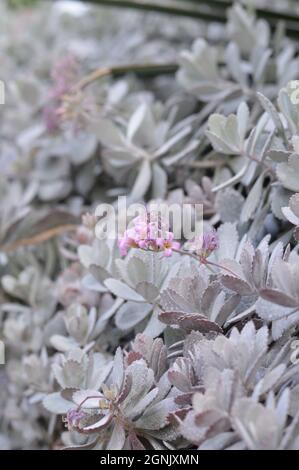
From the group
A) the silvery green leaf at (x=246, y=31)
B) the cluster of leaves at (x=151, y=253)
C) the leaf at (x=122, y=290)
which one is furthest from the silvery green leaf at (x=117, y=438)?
the silvery green leaf at (x=246, y=31)

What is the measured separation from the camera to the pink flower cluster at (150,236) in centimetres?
47

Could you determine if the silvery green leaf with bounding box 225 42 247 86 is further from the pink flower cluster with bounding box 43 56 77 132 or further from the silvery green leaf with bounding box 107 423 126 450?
the silvery green leaf with bounding box 107 423 126 450

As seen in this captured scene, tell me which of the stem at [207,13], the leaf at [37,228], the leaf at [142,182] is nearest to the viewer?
the leaf at [142,182]

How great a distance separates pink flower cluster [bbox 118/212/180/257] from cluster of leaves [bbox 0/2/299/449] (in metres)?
0.01

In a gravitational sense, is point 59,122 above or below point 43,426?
above

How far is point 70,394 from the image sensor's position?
1.66ft

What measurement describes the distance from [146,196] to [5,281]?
196mm

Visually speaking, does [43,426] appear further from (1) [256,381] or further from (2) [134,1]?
(2) [134,1]

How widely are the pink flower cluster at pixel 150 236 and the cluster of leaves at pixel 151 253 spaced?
1 cm

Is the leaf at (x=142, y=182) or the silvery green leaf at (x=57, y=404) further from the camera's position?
the leaf at (x=142, y=182)

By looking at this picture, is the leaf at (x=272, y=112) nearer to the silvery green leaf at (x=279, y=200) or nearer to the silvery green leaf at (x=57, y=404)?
the silvery green leaf at (x=279, y=200)

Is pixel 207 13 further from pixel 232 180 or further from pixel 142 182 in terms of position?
pixel 232 180

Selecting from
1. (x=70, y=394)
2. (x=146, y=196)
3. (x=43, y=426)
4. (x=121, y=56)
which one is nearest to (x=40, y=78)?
(x=121, y=56)

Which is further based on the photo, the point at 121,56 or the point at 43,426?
the point at 121,56
